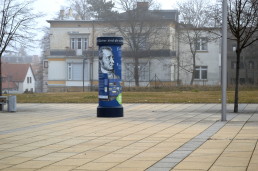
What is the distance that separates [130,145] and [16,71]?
10058 centimetres

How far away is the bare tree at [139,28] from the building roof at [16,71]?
47.3m

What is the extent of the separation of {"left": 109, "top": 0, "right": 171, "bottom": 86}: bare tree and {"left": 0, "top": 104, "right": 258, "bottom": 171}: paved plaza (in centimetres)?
4317

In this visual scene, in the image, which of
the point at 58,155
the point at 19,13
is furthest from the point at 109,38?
the point at 58,155

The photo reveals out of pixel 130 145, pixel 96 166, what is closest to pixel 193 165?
pixel 96 166

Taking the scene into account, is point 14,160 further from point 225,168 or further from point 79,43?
point 79,43

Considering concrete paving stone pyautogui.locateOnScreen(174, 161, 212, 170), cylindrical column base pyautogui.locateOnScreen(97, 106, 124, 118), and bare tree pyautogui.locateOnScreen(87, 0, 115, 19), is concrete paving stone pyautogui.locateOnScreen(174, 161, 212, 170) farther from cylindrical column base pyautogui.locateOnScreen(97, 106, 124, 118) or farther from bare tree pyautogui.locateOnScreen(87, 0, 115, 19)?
bare tree pyautogui.locateOnScreen(87, 0, 115, 19)

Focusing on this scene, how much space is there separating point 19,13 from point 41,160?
19.1 metres

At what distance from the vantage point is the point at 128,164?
10.2 m

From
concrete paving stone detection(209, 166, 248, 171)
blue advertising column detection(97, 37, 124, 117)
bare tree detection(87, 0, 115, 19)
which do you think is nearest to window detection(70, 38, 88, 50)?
bare tree detection(87, 0, 115, 19)

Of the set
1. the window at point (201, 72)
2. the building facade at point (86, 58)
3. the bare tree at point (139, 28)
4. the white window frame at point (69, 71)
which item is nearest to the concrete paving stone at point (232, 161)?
the bare tree at point (139, 28)

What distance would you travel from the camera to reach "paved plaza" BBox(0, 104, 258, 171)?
1006cm

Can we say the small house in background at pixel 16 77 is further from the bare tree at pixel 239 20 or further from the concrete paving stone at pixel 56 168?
the concrete paving stone at pixel 56 168

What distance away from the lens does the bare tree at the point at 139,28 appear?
6269cm

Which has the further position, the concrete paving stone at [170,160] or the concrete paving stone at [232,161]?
the concrete paving stone at [170,160]
